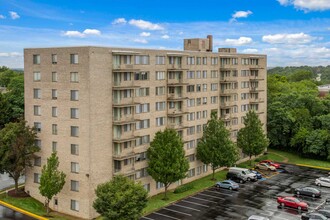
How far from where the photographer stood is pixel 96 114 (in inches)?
1996

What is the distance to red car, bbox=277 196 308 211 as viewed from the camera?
5378cm

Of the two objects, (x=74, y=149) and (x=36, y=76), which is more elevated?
(x=36, y=76)

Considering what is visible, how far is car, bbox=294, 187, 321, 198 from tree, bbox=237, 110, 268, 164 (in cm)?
1702

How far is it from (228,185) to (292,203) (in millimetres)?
11716

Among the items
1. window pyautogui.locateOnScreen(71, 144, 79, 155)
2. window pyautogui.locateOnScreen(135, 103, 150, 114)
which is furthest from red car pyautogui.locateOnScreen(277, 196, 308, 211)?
window pyautogui.locateOnScreen(71, 144, 79, 155)

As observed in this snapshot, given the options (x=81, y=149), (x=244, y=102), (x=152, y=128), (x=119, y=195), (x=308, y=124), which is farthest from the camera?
(x=308, y=124)

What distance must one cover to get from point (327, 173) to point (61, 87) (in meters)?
51.4

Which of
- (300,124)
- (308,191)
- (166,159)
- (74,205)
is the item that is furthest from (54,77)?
(300,124)

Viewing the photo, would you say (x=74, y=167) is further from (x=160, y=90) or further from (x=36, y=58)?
(x=160, y=90)

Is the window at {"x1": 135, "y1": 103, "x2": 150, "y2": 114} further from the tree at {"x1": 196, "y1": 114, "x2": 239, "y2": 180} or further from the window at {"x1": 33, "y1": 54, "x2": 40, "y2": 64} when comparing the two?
the window at {"x1": 33, "y1": 54, "x2": 40, "y2": 64}

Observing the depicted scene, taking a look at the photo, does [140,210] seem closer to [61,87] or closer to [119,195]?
[119,195]

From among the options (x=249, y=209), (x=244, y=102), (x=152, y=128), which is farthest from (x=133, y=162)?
(x=244, y=102)

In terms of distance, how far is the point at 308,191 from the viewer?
6028cm

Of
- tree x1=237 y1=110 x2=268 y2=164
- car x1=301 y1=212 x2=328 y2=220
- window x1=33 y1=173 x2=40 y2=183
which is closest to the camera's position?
car x1=301 y1=212 x2=328 y2=220
